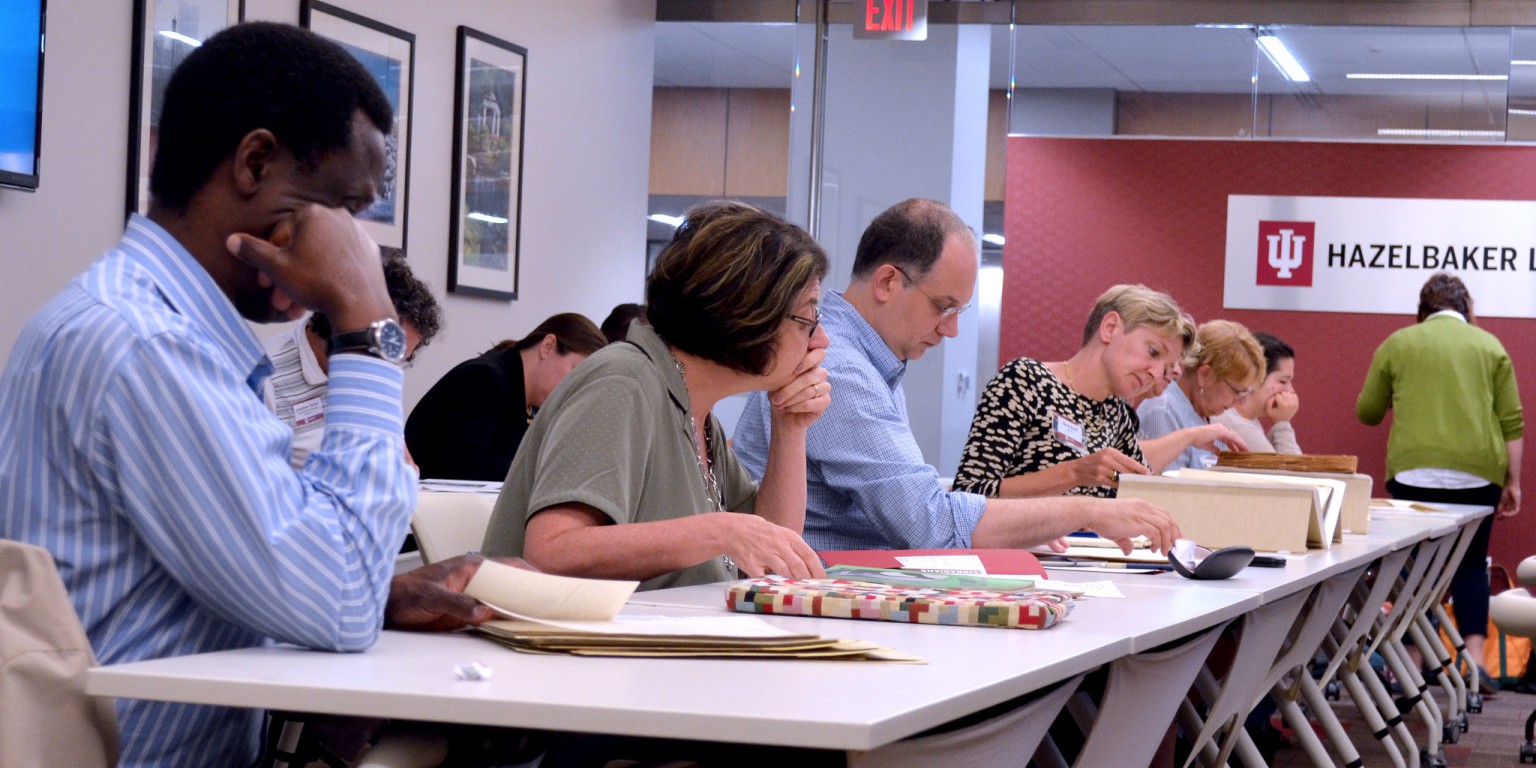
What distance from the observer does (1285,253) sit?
797cm

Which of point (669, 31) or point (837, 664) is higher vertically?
point (669, 31)

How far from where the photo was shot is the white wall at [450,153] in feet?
13.1

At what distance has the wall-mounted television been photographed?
372 centimetres

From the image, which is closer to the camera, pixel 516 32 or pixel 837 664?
pixel 837 664

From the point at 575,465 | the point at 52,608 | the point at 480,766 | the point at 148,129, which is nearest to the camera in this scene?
the point at 52,608

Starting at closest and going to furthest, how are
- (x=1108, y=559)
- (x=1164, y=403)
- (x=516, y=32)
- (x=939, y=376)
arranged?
(x=1108, y=559) < (x=1164, y=403) < (x=516, y=32) < (x=939, y=376)

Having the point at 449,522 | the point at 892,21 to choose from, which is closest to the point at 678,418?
the point at 449,522

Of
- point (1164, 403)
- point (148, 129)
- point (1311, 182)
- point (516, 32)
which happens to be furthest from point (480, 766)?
point (1311, 182)

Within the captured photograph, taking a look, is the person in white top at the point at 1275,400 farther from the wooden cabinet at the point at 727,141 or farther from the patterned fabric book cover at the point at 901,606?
the patterned fabric book cover at the point at 901,606

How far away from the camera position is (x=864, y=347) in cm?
308

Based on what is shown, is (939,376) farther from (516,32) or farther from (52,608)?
(52,608)

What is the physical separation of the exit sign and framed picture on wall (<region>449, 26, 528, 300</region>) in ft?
4.63

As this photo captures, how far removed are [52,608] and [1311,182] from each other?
24.6 feet

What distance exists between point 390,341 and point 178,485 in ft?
0.77
